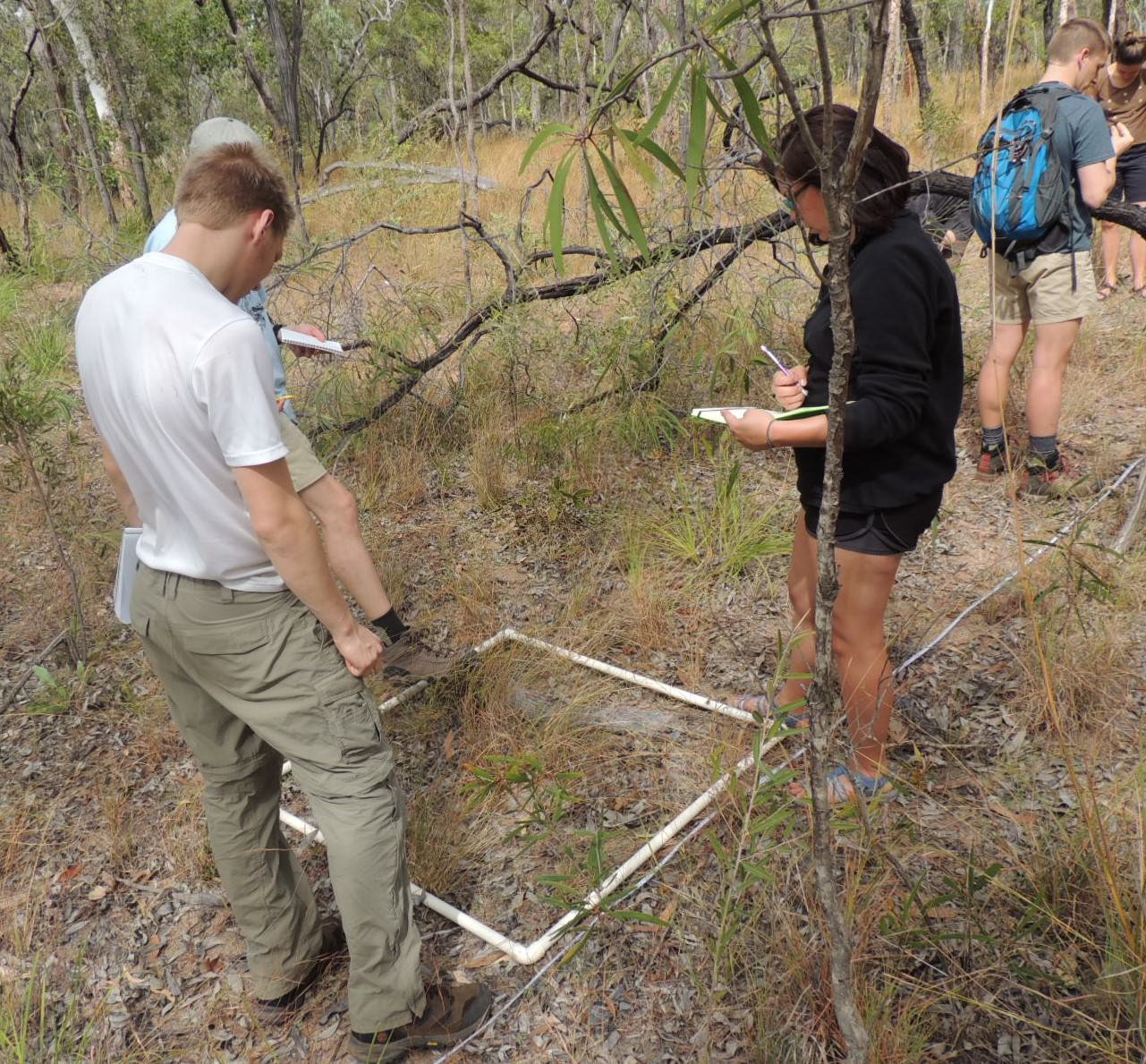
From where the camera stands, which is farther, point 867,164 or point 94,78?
point 94,78

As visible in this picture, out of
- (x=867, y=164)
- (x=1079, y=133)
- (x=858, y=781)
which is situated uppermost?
(x=867, y=164)

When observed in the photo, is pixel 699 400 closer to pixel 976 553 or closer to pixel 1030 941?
pixel 976 553

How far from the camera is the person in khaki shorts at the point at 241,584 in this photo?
1.52 meters

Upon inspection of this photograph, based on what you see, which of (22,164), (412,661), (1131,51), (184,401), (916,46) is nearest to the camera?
(184,401)

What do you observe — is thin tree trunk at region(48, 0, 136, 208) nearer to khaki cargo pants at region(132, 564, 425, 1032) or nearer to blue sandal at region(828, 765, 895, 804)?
khaki cargo pants at region(132, 564, 425, 1032)

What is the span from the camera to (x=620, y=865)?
2193mm

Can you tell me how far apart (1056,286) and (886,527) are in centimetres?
228

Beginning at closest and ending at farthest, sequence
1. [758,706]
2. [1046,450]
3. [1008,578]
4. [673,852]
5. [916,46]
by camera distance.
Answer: [673,852] < [758,706] < [1008,578] < [1046,450] < [916,46]

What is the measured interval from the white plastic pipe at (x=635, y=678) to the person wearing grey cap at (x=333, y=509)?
261mm

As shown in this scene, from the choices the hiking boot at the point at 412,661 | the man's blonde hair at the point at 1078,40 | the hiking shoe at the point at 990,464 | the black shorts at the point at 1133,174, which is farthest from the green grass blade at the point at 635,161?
the black shorts at the point at 1133,174

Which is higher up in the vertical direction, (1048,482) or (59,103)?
(59,103)

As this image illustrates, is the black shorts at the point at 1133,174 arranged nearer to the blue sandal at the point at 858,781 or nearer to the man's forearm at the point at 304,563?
the blue sandal at the point at 858,781

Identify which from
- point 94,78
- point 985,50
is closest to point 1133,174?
point 985,50

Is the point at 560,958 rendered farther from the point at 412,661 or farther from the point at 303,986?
the point at 412,661
